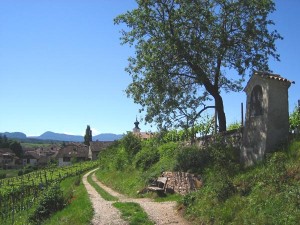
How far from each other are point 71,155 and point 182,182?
333 ft

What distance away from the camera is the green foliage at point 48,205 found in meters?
21.3

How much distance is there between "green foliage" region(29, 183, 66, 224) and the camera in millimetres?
21344

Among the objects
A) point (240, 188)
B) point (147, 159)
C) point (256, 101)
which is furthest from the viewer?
point (147, 159)

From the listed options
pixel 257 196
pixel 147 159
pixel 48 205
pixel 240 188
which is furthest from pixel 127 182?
pixel 257 196

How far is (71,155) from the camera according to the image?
118m

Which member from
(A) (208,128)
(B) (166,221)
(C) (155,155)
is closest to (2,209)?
(C) (155,155)

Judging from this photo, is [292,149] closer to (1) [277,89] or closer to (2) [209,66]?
(1) [277,89]

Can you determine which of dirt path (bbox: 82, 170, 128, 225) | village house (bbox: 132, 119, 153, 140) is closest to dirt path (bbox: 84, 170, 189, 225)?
dirt path (bbox: 82, 170, 128, 225)

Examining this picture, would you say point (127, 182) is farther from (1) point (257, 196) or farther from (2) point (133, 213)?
(1) point (257, 196)

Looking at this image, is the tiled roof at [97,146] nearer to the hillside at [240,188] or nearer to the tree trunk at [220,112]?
the tree trunk at [220,112]

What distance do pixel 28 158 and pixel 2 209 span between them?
111921 mm

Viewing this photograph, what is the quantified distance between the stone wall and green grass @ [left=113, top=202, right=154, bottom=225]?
3.21 meters

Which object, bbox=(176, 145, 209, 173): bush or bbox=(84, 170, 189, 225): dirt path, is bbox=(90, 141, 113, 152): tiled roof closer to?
bbox=(176, 145, 209, 173): bush

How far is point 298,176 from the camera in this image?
1402cm
